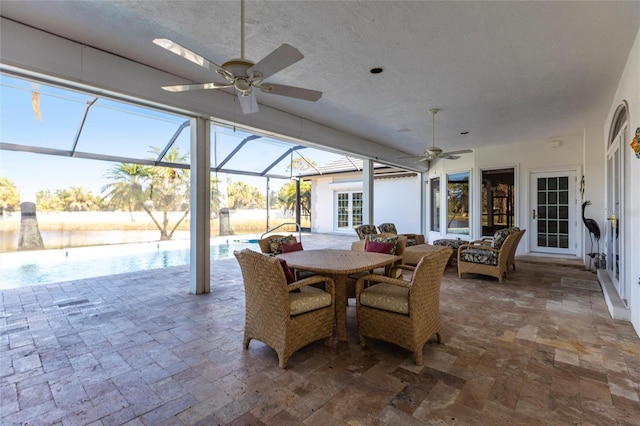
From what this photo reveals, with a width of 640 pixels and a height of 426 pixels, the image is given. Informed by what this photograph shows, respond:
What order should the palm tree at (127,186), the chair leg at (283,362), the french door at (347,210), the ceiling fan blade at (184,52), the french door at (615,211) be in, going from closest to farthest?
the ceiling fan blade at (184,52)
the chair leg at (283,362)
the french door at (615,211)
the palm tree at (127,186)
the french door at (347,210)

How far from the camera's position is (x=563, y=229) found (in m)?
6.87

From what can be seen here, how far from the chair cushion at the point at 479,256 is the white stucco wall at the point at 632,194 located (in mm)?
1507

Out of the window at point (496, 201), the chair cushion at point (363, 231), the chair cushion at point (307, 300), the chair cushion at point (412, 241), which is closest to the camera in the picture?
the chair cushion at point (307, 300)

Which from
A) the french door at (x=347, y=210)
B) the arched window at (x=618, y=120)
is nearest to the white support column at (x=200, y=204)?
the arched window at (x=618, y=120)

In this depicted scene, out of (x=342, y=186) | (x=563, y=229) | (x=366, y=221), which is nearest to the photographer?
(x=563, y=229)

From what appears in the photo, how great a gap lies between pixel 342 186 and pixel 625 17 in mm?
10048

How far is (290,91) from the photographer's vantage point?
255 cm

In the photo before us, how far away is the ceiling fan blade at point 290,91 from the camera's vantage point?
2.44 m

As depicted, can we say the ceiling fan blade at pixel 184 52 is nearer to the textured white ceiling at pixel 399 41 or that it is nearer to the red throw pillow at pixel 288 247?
the textured white ceiling at pixel 399 41

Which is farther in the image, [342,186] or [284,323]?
[342,186]

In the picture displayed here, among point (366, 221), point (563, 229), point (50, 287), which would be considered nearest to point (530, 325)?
point (366, 221)

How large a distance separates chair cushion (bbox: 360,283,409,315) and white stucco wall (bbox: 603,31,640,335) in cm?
239

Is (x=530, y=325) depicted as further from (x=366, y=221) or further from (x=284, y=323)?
(x=366, y=221)

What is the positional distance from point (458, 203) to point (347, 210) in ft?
15.7
